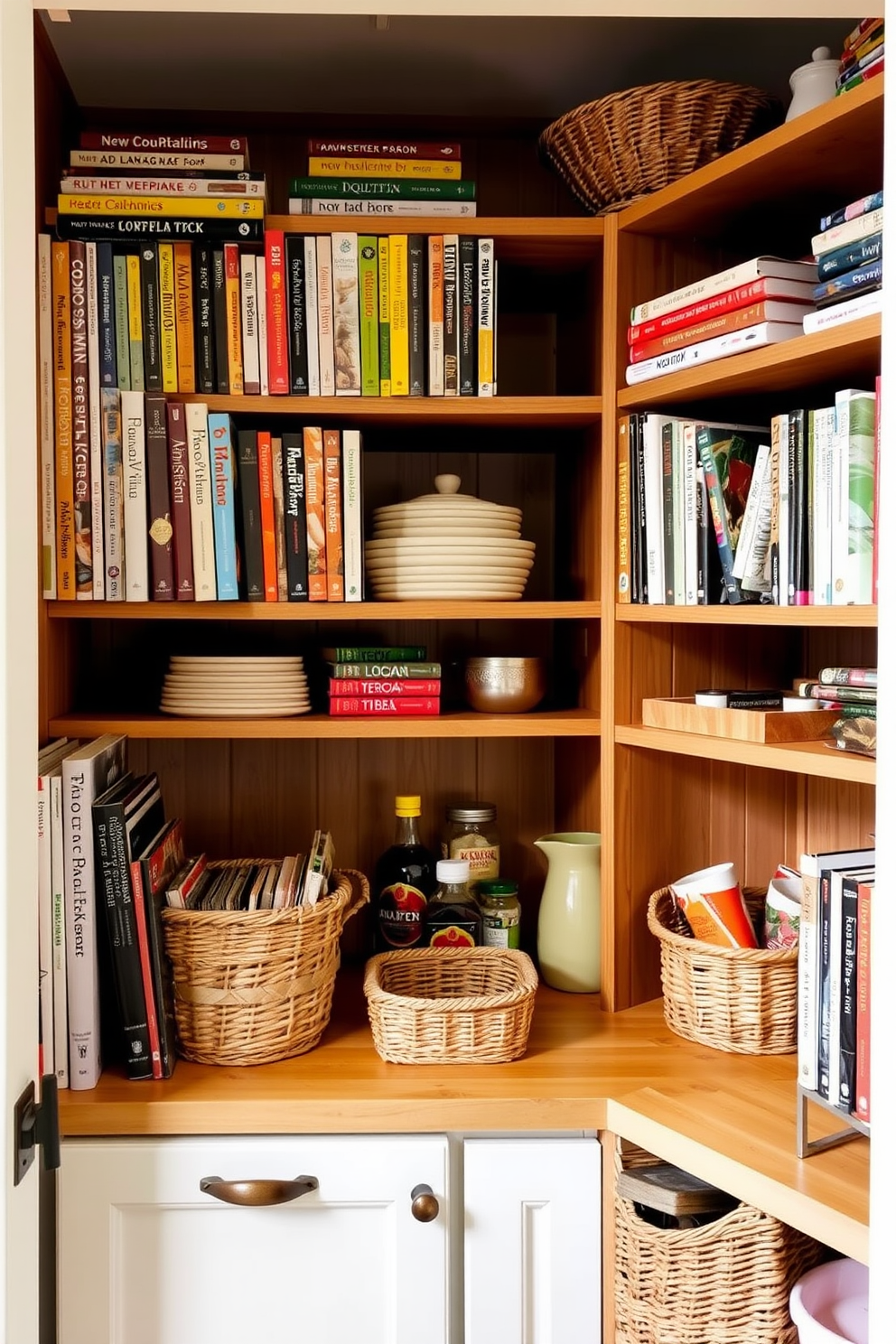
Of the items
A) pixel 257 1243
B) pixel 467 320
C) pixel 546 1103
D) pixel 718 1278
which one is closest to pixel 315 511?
pixel 467 320

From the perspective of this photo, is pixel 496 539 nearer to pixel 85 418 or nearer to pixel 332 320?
pixel 332 320

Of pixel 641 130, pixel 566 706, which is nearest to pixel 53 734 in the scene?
pixel 566 706

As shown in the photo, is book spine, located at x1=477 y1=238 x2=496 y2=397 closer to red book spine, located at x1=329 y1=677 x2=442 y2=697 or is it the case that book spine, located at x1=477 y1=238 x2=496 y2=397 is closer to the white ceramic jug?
red book spine, located at x1=329 y1=677 x2=442 y2=697

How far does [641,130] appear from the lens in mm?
1593

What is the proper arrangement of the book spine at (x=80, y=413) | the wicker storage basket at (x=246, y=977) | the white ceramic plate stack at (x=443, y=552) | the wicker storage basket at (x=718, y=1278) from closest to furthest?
1. the wicker storage basket at (x=718, y=1278)
2. the wicker storage basket at (x=246, y=977)
3. the book spine at (x=80, y=413)
4. the white ceramic plate stack at (x=443, y=552)

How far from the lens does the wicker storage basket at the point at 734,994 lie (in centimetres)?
153

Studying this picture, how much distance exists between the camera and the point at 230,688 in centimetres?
170

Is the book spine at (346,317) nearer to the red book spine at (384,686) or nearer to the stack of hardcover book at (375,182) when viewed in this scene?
the stack of hardcover book at (375,182)

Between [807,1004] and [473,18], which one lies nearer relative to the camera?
[807,1004]

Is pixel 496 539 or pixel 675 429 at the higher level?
pixel 675 429

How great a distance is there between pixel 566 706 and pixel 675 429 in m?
0.55

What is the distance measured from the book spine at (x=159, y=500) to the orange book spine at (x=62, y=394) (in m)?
0.11

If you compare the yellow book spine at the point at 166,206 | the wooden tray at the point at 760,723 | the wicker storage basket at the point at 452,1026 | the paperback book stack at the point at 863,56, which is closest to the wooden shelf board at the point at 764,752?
the wooden tray at the point at 760,723

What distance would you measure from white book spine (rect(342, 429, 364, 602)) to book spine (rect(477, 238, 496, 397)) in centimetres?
21
